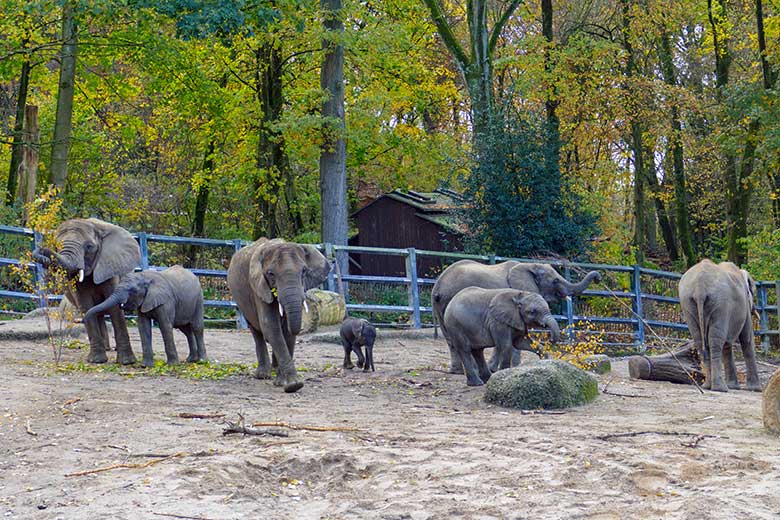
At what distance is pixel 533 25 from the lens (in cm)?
3809

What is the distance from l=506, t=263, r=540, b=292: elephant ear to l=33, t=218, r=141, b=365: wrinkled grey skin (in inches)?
222

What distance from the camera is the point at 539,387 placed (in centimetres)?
1106

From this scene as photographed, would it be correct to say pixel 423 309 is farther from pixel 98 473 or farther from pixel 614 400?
pixel 98 473

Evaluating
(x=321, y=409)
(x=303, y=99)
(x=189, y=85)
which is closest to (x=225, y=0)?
(x=189, y=85)

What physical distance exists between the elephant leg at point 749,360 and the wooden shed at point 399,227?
13.9 m

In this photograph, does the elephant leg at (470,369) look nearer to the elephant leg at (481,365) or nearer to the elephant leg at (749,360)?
the elephant leg at (481,365)

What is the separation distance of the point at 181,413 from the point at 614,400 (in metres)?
4.89

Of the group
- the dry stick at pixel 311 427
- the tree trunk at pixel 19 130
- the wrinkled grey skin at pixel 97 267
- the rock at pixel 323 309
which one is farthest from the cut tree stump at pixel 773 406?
the tree trunk at pixel 19 130

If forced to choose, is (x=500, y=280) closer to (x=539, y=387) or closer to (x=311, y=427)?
(x=539, y=387)

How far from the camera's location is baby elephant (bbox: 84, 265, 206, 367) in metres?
13.8

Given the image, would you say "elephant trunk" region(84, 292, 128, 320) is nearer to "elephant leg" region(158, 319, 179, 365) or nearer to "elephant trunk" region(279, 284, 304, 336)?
"elephant leg" region(158, 319, 179, 365)

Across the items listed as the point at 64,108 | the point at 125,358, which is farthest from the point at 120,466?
the point at 64,108

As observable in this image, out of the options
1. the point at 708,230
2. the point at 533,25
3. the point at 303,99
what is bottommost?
the point at 708,230

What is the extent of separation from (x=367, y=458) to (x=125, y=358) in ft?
22.5
